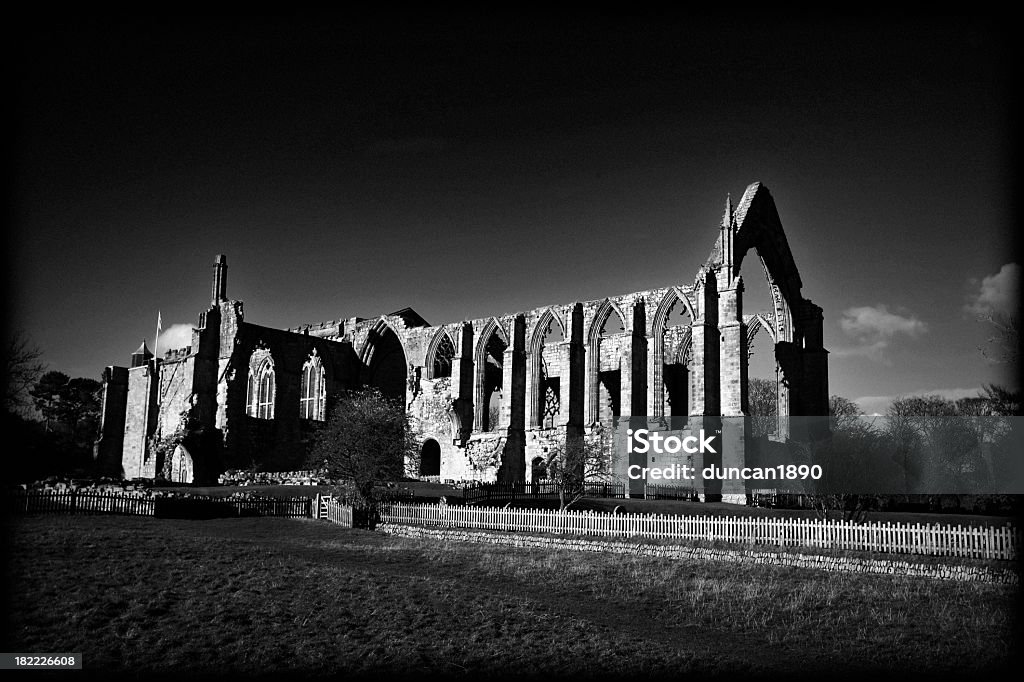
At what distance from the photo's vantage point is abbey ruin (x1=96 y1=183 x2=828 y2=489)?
1468 inches

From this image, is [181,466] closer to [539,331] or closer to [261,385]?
[261,385]

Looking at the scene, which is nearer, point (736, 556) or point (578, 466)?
point (736, 556)

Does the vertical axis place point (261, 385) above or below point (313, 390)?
above

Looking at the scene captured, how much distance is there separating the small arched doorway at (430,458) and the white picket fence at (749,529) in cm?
2114

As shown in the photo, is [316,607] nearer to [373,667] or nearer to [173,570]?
[373,667]

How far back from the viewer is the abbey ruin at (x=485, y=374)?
122 ft

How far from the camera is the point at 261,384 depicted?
170ft

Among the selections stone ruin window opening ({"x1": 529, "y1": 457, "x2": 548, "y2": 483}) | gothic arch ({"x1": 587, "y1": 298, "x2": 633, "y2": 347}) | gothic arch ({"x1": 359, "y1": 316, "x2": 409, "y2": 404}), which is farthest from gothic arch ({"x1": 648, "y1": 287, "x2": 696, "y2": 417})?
gothic arch ({"x1": 359, "y1": 316, "x2": 409, "y2": 404})

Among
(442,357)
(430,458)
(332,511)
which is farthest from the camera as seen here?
(442,357)

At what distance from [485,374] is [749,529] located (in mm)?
26324

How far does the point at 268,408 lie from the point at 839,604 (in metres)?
43.8

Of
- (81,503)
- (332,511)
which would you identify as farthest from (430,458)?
(81,503)

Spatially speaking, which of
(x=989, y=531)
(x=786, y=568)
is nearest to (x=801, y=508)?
(x=989, y=531)

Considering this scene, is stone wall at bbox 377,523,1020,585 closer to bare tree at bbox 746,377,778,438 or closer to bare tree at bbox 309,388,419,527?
bare tree at bbox 309,388,419,527
